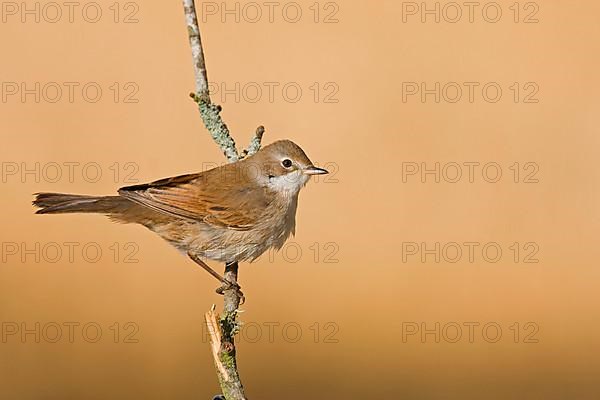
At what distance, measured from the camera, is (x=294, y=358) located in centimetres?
657

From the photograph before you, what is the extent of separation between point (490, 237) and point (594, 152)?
1161 millimetres

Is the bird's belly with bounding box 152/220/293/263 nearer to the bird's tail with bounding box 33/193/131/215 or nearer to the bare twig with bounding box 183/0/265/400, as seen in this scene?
the bare twig with bounding box 183/0/265/400

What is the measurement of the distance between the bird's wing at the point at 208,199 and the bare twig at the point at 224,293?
13cm

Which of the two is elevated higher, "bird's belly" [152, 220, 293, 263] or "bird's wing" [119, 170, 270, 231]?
"bird's wing" [119, 170, 270, 231]

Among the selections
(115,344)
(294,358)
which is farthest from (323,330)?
(115,344)

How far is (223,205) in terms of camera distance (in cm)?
396

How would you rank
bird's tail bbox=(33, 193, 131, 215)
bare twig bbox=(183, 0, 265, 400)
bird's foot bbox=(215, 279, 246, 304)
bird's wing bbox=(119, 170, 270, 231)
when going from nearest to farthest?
bare twig bbox=(183, 0, 265, 400)
bird's foot bbox=(215, 279, 246, 304)
bird's tail bbox=(33, 193, 131, 215)
bird's wing bbox=(119, 170, 270, 231)

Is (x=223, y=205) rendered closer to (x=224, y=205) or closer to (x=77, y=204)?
(x=224, y=205)

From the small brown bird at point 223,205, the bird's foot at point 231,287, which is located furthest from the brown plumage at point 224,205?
the bird's foot at point 231,287

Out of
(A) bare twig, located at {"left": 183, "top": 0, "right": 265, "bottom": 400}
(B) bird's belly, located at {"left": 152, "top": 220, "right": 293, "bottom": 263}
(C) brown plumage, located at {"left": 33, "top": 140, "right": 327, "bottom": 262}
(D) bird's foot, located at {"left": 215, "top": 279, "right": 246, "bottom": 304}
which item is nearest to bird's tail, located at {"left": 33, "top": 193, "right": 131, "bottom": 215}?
(C) brown plumage, located at {"left": 33, "top": 140, "right": 327, "bottom": 262}

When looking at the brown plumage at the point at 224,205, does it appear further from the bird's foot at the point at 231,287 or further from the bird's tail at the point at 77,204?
the bird's foot at the point at 231,287

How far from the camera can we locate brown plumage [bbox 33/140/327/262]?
389 cm

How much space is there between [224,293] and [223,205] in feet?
1.96

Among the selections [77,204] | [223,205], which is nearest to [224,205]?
[223,205]
